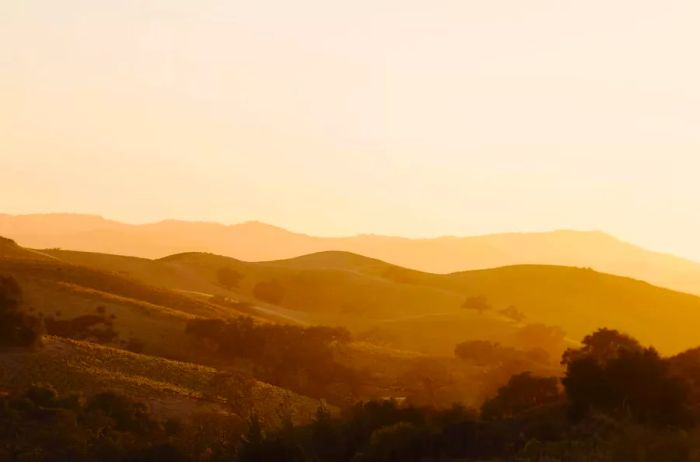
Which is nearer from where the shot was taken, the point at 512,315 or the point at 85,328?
the point at 85,328

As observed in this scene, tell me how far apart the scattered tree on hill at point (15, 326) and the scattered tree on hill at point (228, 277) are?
59.9 meters

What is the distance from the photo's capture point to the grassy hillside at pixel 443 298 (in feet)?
317

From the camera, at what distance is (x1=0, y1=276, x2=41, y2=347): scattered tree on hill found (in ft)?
163

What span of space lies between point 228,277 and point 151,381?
225ft

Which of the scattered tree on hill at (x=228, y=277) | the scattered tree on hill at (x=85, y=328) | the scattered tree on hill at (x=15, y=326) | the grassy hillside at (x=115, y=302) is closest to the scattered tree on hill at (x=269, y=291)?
the scattered tree on hill at (x=228, y=277)

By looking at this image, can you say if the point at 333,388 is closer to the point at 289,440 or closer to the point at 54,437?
the point at 54,437

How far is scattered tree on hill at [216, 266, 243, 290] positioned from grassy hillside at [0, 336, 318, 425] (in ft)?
202

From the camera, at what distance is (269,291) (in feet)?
373

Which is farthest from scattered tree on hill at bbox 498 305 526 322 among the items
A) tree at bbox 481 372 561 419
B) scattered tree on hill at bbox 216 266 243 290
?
tree at bbox 481 372 561 419

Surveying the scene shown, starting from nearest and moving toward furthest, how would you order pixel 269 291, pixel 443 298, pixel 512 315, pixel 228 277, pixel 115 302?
pixel 115 302 < pixel 512 315 < pixel 269 291 < pixel 228 277 < pixel 443 298

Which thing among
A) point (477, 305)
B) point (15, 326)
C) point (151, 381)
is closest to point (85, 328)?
point (15, 326)

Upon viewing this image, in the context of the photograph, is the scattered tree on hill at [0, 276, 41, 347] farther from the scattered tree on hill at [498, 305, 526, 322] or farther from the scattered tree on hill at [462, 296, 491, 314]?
the scattered tree on hill at [498, 305, 526, 322]

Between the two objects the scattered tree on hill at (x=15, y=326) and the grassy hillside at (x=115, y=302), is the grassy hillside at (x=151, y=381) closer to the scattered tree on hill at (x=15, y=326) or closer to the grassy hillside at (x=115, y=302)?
the scattered tree on hill at (x=15, y=326)

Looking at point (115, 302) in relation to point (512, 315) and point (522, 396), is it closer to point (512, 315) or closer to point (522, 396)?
point (522, 396)
